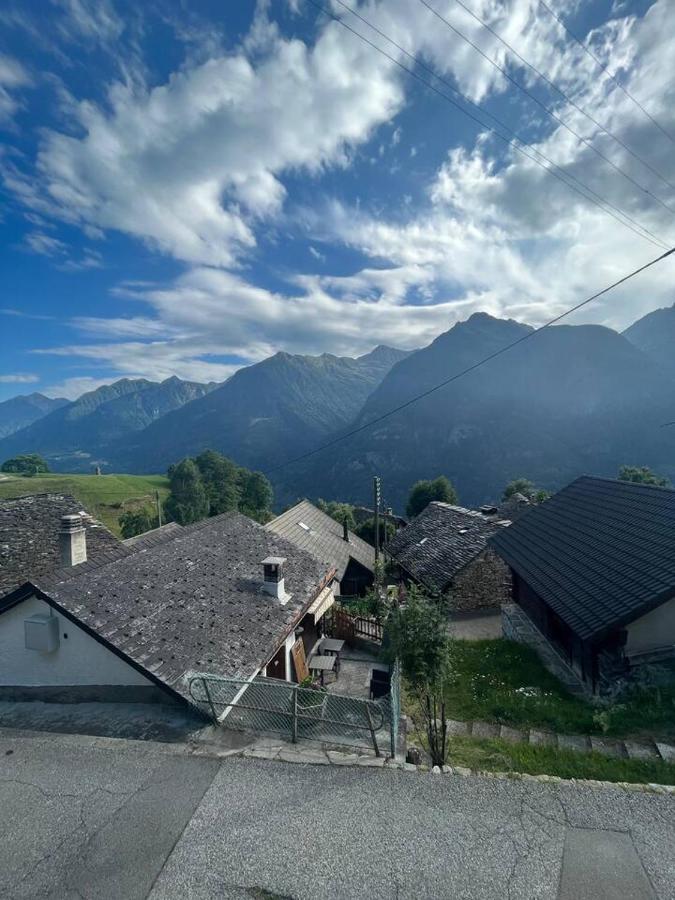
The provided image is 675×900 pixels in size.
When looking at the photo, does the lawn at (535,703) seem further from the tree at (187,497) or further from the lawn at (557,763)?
the tree at (187,497)

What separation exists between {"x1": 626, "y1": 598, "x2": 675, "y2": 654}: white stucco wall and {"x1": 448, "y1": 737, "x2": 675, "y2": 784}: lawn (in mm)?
4262

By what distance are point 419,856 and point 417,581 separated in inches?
820

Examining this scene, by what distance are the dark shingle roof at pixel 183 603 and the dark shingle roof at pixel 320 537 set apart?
390 inches

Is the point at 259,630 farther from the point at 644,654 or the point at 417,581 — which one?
the point at 417,581

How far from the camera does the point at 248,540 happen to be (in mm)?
16516

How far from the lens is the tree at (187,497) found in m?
58.8

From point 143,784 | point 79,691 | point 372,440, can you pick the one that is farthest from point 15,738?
point 372,440

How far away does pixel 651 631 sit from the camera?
11.2m

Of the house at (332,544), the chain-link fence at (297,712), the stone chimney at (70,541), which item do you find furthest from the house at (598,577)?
the stone chimney at (70,541)

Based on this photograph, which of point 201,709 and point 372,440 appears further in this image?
point 372,440

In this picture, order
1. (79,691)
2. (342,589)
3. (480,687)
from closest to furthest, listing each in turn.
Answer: (79,691)
(480,687)
(342,589)

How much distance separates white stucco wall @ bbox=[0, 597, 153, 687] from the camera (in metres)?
8.65

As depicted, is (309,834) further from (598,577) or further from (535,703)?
(598,577)

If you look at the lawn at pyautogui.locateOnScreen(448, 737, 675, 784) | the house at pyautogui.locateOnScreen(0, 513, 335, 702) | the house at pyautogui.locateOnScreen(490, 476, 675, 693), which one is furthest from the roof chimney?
the house at pyautogui.locateOnScreen(490, 476, 675, 693)
